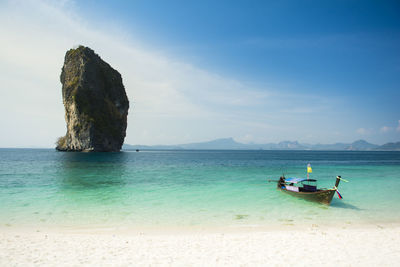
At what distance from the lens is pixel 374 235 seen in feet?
36.5

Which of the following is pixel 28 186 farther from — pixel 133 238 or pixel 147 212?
pixel 133 238

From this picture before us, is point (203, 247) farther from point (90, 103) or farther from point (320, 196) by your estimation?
point (90, 103)

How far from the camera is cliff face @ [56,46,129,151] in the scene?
101375mm

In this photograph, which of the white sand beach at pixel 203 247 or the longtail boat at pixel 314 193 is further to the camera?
the longtail boat at pixel 314 193

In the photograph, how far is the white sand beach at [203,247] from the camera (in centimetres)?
805

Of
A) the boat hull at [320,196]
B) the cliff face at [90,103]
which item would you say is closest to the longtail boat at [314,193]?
the boat hull at [320,196]

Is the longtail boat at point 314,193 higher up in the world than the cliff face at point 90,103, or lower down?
lower down

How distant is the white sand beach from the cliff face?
9947 cm

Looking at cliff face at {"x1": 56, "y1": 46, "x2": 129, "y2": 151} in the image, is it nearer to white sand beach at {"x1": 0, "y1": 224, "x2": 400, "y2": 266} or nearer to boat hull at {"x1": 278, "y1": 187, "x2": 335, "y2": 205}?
white sand beach at {"x1": 0, "y1": 224, "x2": 400, "y2": 266}

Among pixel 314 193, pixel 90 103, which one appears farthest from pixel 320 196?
pixel 90 103

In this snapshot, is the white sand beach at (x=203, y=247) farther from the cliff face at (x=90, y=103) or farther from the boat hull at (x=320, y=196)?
the cliff face at (x=90, y=103)

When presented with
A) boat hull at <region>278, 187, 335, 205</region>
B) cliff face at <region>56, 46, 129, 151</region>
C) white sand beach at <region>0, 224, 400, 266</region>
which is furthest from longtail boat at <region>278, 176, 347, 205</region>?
cliff face at <region>56, 46, 129, 151</region>

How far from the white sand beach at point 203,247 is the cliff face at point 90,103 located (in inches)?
3916

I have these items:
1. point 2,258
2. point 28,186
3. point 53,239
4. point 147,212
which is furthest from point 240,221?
point 28,186
